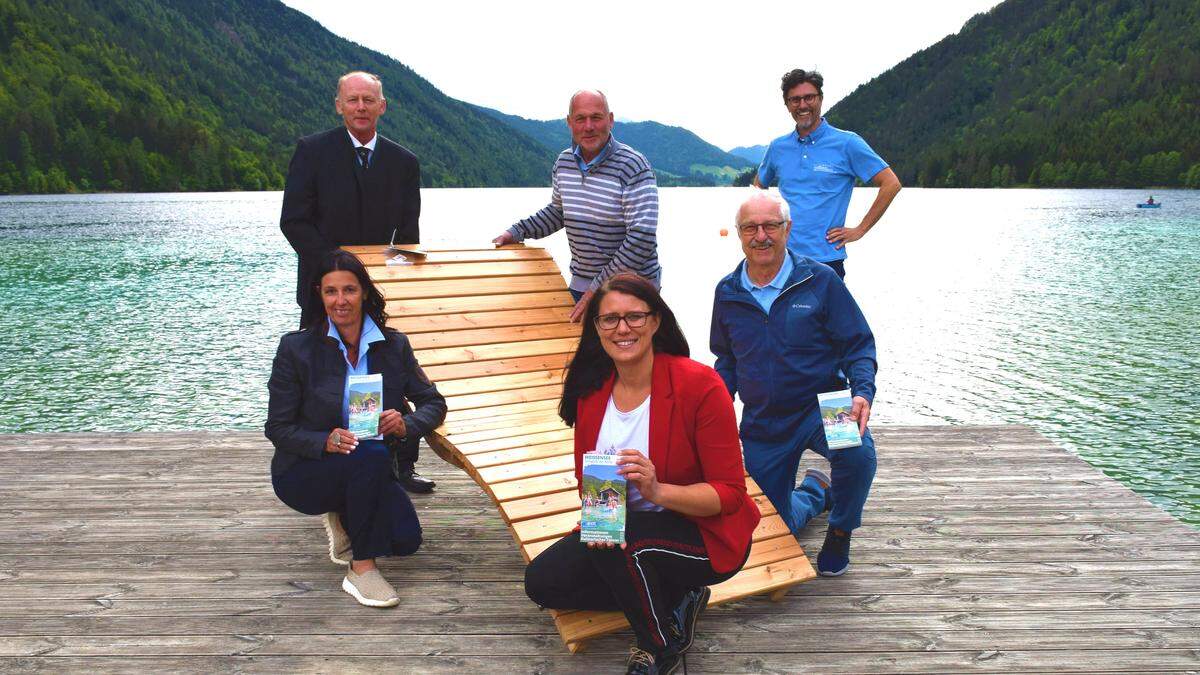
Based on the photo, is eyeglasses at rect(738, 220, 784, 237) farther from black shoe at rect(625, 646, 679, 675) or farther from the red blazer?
black shoe at rect(625, 646, 679, 675)

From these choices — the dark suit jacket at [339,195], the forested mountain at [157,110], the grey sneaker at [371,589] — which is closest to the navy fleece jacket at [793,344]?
the grey sneaker at [371,589]

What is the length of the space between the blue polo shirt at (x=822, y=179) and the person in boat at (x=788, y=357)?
1.44 m

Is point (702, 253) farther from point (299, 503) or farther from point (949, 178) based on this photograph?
point (949, 178)

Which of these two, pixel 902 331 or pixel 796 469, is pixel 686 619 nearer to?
pixel 796 469

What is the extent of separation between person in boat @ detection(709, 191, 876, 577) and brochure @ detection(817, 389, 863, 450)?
21cm

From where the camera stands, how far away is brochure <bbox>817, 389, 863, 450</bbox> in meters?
3.49

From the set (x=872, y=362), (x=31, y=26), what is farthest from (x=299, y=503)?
(x=31, y=26)

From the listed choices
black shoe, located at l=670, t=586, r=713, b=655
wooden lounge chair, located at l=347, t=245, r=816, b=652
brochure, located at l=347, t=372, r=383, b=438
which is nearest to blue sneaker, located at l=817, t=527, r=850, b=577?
wooden lounge chair, located at l=347, t=245, r=816, b=652

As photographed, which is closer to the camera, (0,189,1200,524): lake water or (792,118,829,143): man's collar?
(792,118,829,143): man's collar

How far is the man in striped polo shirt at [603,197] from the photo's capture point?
4.76m

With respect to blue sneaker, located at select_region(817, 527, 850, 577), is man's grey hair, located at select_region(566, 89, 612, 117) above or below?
above

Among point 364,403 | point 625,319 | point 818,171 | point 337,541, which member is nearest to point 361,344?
point 364,403

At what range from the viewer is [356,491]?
3.71 meters

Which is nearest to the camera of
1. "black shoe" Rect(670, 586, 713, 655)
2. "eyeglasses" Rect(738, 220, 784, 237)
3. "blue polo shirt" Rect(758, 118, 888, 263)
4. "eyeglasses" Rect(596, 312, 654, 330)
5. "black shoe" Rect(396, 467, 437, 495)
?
"eyeglasses" Rect(596, 312, 654, 330)
